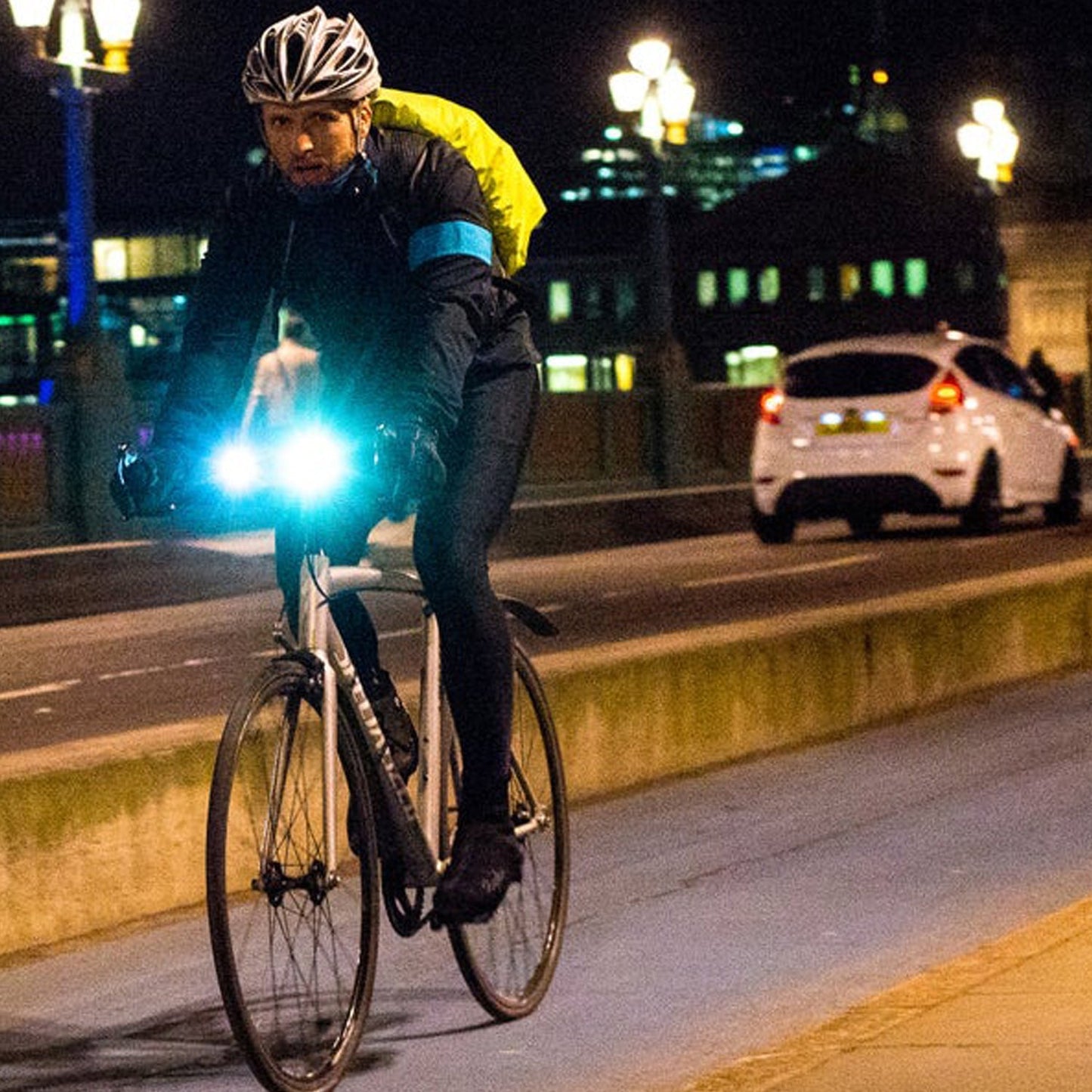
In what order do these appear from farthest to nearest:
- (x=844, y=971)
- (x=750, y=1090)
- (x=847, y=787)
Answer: (x=847, y=787), (x=844, y=971), (x=750, y=1090)

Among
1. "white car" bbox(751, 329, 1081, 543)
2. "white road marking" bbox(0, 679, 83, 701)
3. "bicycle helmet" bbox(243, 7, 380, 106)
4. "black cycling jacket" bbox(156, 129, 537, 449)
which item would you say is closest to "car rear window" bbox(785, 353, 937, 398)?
"white car" bbox(751, 329, 1081, 543)

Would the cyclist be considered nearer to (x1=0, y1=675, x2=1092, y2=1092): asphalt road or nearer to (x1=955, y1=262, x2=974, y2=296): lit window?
(x1=0, y1=675, x2=1092, y2=1092): asphalt road

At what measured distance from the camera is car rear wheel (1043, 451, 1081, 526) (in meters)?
28.6

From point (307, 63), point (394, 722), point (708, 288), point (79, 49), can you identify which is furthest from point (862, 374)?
point (708, 288)

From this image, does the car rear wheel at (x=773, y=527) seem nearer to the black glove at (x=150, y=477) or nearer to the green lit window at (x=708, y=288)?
the black glove at (x=150, y=477)

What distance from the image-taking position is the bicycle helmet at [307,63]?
5078mm

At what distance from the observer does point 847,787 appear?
966cm

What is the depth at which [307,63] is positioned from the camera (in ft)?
16.6

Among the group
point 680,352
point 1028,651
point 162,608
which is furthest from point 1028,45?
point 1028,651

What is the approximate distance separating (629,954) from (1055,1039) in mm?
1477

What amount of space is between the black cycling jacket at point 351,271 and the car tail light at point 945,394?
20.9 m

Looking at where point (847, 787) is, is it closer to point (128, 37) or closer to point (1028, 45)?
point (128, 37)

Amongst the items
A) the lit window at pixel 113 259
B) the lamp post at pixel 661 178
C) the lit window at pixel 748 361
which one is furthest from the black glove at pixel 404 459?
the lit window at pixel 113 259

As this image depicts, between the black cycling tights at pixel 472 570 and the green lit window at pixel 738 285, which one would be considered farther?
the green lit window at pixel 738 285
